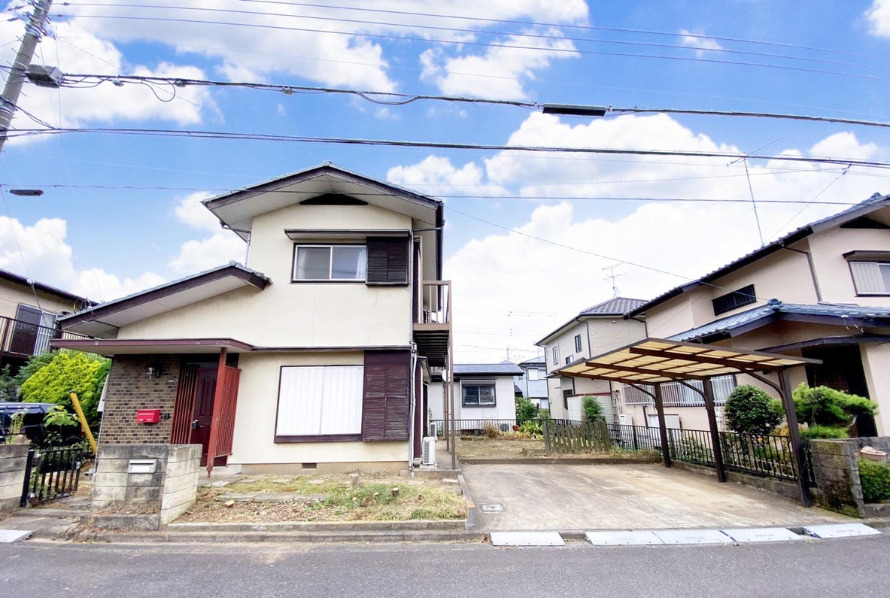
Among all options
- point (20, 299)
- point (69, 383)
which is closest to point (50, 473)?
point (69, 383)

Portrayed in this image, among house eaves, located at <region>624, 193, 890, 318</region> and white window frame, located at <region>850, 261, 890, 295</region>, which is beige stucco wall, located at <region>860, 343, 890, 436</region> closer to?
white window frame, located at <region>850, 261, 890, 295</region>

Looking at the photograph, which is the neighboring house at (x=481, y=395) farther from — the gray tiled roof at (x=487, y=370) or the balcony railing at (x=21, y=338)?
the balcony railing at (x=21, y=338)

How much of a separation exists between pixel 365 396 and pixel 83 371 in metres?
7.82

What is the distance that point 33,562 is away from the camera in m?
4.45

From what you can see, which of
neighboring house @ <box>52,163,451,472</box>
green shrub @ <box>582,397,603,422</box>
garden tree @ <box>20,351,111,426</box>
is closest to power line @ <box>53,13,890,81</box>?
neighboring house @ <box>52,163,451,472</box>

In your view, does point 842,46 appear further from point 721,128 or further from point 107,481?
point 107,481

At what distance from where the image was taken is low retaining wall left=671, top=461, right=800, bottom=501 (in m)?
6.79

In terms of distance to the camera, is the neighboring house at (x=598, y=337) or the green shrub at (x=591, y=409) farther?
the neighboring house at (x=598, y=337)

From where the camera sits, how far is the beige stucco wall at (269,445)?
8586 mm

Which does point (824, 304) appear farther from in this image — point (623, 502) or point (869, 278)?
point (623, 502)

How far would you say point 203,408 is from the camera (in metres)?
8.93

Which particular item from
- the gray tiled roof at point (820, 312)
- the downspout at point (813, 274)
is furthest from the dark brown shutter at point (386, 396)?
the downspout at point (813, 274)

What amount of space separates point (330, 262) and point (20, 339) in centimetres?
1306

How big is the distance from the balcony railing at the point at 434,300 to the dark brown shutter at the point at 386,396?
5.19 feet
